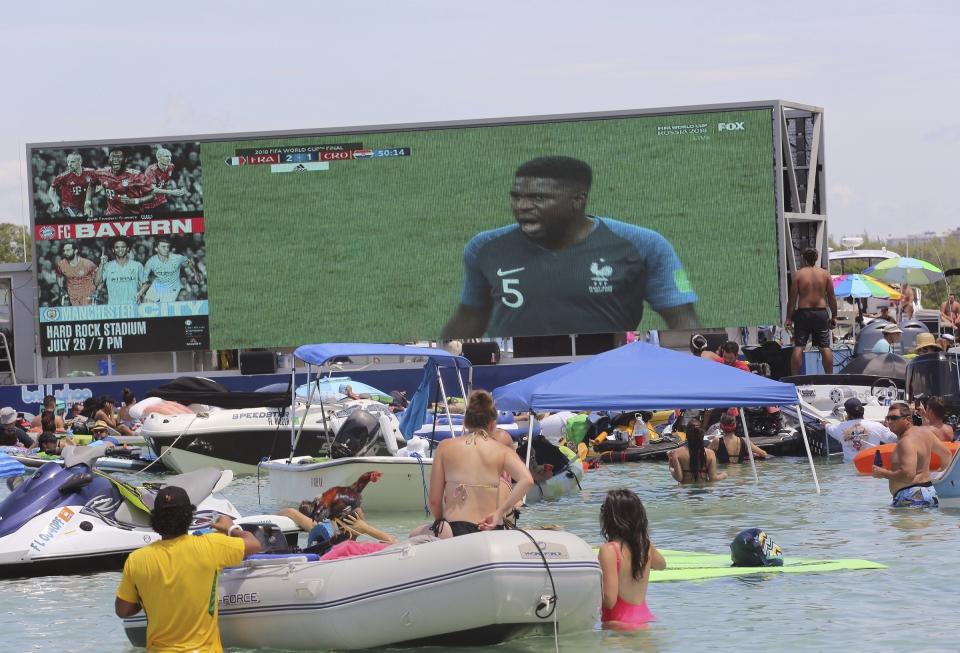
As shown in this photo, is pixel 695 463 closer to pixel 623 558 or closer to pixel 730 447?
pixel 730 447

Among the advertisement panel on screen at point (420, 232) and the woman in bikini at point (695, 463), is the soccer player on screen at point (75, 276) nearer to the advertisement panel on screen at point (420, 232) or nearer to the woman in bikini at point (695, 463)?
the advertisement panel on screen at point (420, 232)

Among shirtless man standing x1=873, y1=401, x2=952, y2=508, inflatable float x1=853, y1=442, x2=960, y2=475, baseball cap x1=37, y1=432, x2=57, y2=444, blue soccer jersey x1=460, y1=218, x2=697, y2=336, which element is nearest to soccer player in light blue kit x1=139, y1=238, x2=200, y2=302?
blue soccer jersey x1=460, y1=218, x2=697, y2=336

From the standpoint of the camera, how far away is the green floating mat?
11.9m

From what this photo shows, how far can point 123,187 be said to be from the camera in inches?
1206

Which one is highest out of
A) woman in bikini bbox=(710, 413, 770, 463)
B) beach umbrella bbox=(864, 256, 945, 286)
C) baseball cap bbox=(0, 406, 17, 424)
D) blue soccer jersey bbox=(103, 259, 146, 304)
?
blue soccer jersey bbox=(103, 259, 146, 304)

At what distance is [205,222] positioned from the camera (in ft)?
99.8

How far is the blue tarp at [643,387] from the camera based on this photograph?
16688mm

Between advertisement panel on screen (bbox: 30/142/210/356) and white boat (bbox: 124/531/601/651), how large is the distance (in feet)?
70.5

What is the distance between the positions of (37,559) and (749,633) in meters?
6.41

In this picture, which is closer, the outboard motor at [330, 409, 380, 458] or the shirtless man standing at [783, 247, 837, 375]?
the outboard motor at [330, 409, 380, 458]

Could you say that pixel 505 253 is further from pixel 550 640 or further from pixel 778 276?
pixel 550 640

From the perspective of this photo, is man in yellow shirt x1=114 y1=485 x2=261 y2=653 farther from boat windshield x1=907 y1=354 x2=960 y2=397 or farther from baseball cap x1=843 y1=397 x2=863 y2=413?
boat windshield x1=907 y1=354 x2=960 y2=397

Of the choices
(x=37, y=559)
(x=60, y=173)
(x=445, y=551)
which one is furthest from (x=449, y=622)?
(x=60, y=173)

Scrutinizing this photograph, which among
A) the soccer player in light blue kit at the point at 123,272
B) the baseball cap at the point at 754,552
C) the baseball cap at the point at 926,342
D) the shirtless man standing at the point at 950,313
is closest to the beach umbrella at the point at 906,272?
the shirtless man standing at the point at 950,313
